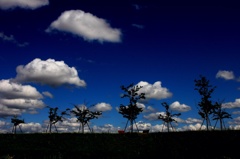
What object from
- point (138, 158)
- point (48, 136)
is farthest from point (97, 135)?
point (138, 158)

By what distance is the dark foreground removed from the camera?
74.6ft

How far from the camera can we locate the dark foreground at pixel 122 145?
74.6 feet

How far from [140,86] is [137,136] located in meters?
13.8

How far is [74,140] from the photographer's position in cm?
3306

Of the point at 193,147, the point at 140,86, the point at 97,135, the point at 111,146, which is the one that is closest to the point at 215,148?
the point at 193,147

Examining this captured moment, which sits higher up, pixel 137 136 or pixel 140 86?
pixel 140 86

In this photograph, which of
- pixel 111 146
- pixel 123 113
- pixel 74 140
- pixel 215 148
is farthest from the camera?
pixel 123 113

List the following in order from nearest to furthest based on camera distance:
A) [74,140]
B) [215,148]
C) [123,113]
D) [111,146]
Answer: [215,148] → [111,146] → [74,140] → [123,113]

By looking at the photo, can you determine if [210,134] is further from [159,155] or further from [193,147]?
[159,155]

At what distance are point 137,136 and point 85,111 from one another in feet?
52.4

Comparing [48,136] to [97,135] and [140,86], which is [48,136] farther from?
[140,86]

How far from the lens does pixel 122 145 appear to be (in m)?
30.8

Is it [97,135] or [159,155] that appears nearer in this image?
[159,155]

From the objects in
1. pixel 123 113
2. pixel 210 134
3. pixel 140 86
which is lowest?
pixel 210 134
